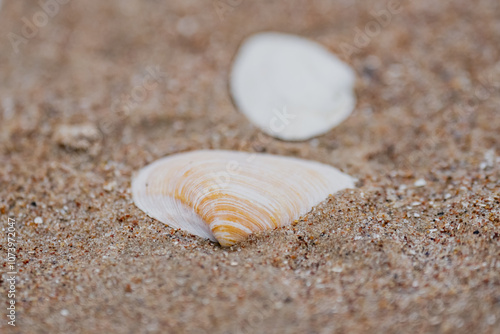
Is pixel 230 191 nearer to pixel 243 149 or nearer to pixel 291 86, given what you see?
pixel 243 149

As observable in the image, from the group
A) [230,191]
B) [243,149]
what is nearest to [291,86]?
[243,149]

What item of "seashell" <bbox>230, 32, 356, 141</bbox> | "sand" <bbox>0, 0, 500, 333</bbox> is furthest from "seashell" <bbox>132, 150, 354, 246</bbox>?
"seashell" <bbox>230, 32, 356, 141</bbox>

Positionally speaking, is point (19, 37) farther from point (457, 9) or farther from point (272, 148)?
point (457, 9)

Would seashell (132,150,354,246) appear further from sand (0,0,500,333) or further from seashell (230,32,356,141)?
seashell (230,32,356,141)

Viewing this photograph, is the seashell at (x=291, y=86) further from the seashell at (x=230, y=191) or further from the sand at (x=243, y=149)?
the seashell at (x=230, y=191)

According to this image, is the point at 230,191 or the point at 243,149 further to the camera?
the point at 243,149

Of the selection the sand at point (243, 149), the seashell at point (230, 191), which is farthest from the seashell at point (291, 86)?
the seashell at point (230, 191)
